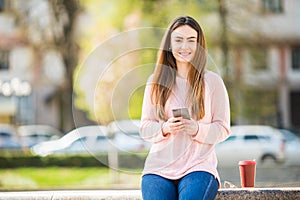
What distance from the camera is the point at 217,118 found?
A: 12.0 feet

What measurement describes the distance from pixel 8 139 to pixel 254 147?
9.98 m

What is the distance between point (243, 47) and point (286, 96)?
724 cm

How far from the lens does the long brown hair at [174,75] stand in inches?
145

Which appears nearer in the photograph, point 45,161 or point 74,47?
point 45,161

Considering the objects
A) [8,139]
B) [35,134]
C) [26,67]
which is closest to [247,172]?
[8,139]

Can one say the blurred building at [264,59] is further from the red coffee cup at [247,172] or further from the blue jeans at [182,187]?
the blue jeans at [182,187]

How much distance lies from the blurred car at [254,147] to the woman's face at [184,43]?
1639 cm

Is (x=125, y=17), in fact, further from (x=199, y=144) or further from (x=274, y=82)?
(x=199, y=144)

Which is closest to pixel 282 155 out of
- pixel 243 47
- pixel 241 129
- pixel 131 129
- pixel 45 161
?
pixel 241 129

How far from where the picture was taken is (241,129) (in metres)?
21.6

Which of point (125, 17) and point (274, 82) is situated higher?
point (125, 17)

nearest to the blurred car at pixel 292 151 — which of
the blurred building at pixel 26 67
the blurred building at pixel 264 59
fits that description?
the blurred building at pixel 264 59

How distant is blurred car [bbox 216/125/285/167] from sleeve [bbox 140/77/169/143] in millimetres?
16396

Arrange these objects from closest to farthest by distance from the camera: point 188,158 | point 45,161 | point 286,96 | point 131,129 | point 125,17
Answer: point 188,158 < point 131,129 < point 45,161 < point 125,17 < point 286,96
